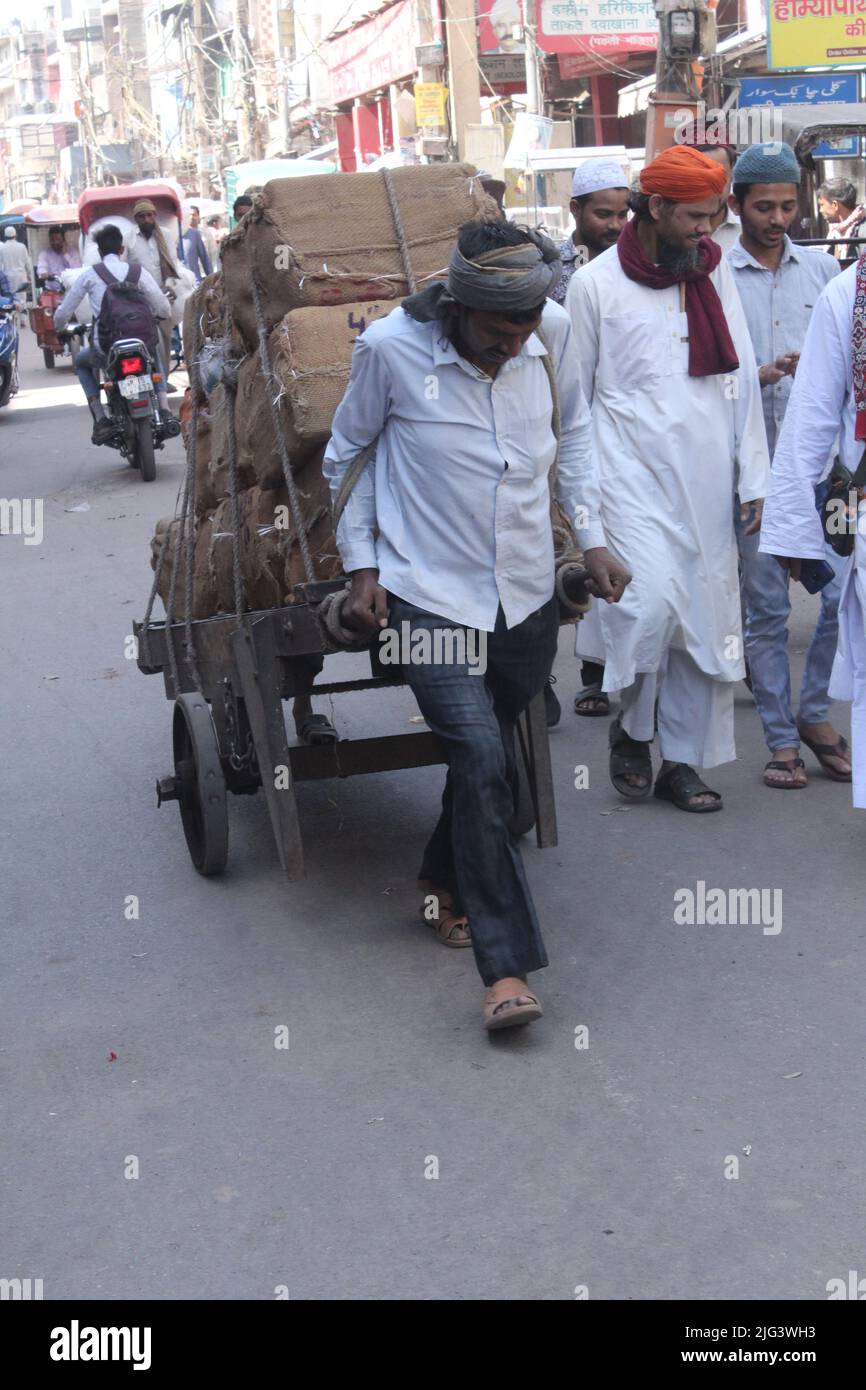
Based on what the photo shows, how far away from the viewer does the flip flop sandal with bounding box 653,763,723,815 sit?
5711 millimetres

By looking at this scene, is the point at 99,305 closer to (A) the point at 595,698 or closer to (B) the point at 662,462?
(A) the point at 595,698

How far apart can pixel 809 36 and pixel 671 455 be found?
56.6 ft

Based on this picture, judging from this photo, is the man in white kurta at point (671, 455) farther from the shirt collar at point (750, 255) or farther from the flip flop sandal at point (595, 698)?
the flip flop sandal at point (595, 698)

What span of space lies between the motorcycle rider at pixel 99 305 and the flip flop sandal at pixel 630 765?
8.43 meters

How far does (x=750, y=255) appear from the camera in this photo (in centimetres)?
641

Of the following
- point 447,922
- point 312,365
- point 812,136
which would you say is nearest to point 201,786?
point 447,922

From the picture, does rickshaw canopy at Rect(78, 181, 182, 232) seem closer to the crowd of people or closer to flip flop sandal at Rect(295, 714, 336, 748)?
the crowd of people

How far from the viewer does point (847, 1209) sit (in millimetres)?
3234

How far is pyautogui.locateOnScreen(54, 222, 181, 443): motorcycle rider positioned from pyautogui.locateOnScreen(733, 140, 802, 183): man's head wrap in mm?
8072

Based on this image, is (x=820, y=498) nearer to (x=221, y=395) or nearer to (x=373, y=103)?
(x=221, y=395)

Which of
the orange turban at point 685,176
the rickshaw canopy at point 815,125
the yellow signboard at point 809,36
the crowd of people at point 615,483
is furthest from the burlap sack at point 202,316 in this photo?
the yellow signboard at point 809,36

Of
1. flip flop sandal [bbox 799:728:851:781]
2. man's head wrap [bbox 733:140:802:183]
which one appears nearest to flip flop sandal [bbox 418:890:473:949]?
flip flop sandal [bbox 799:728:851:781]

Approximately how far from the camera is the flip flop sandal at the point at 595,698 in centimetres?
699

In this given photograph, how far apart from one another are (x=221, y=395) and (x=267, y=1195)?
8.69 ft
